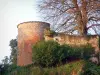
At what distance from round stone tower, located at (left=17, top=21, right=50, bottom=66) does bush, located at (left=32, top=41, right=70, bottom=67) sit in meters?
3.97

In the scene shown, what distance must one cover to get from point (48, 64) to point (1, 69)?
142 inches

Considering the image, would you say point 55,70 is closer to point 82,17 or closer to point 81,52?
point 81,52

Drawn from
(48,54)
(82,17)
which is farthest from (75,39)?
(48,54)

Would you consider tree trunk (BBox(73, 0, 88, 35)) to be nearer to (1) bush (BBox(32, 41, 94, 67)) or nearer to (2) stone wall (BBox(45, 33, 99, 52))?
(2) stone wall (BBox(45, 33, 99, 52))

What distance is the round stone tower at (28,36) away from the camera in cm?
2367

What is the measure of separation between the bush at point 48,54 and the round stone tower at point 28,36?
156 inches

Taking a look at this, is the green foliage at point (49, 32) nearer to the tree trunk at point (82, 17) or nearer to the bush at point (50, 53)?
the tree trunk at point (82, 17)

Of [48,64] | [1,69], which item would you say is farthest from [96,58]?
[1,69]

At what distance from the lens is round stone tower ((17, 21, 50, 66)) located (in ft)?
77.7

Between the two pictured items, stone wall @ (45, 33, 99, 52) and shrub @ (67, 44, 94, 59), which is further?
stone wall @ (45, 33, 99, 52)

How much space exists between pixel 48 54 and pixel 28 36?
5176mm

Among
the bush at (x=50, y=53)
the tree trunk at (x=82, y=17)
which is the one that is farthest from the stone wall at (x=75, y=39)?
the bush at (x=50, y=53)

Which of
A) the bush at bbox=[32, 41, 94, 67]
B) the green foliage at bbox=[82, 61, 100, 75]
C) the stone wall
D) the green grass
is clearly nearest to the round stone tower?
the stone wall

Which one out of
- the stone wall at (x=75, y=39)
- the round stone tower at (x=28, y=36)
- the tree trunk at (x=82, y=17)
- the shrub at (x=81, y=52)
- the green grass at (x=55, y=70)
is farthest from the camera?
the round stone tower at (x=28, y=36)
